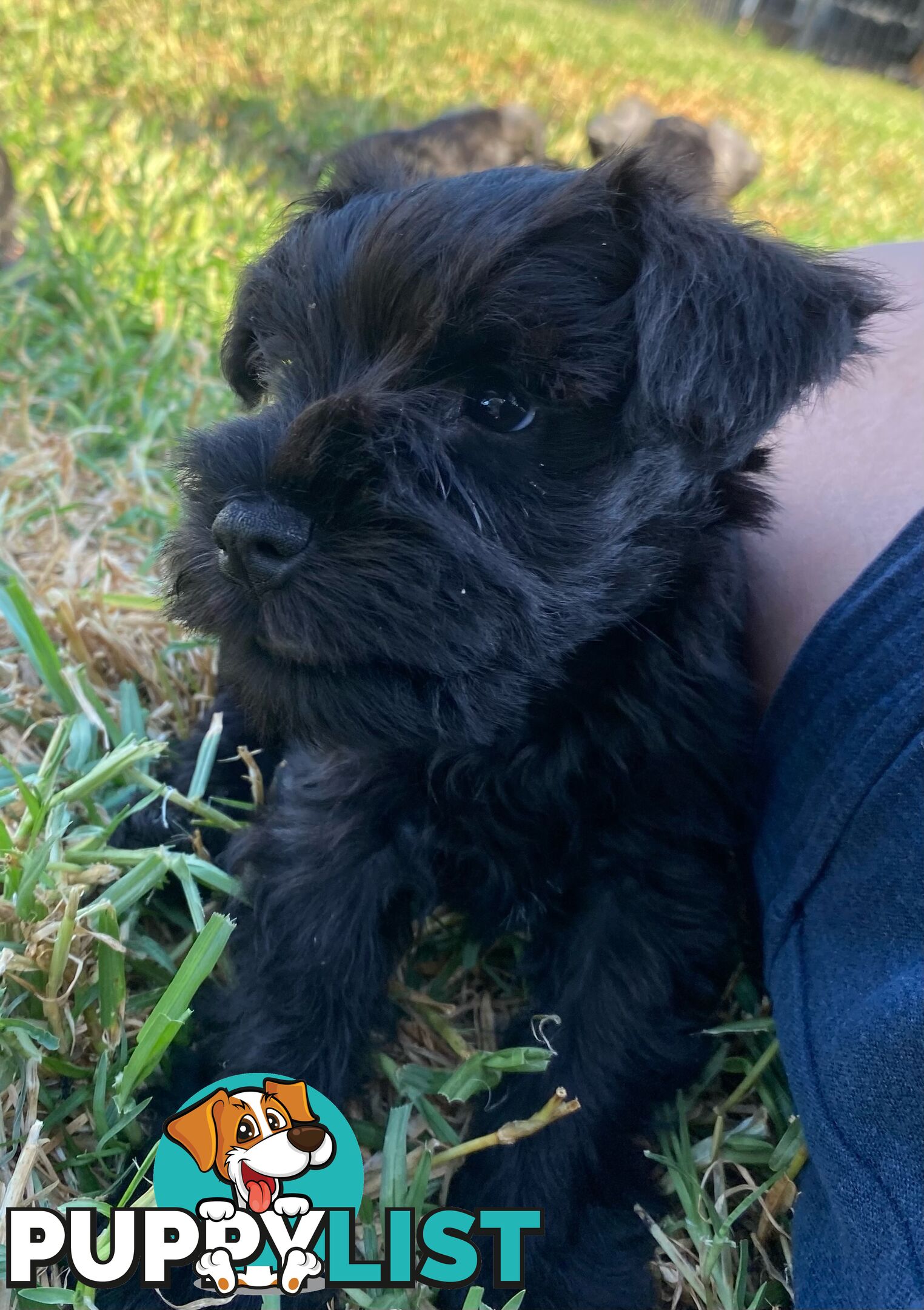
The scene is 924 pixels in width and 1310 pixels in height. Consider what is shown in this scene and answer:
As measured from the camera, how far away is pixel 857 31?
20.0m

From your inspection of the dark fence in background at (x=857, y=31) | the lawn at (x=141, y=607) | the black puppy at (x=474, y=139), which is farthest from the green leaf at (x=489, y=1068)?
the dark fence in background at (x=857, y=31)

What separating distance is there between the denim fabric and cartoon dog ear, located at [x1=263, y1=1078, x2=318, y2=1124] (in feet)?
2.17

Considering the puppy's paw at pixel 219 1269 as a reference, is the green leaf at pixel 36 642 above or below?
above

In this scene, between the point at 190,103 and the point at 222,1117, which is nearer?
the point at 222,1117

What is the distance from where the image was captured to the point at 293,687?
134 cm

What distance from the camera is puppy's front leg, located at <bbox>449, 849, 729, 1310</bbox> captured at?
144 cm

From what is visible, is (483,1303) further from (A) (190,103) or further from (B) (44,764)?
(A) (190,103)

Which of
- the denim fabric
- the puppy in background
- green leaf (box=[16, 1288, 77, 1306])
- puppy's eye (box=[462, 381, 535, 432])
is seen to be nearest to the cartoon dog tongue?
green leaf (box=[16, 1288, 77, 1306])

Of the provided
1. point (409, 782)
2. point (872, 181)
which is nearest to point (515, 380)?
point (409, 782)

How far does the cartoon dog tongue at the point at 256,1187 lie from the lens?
47.0 inches

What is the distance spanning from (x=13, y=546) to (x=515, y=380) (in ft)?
5.64

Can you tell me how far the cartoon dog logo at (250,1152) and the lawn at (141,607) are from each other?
0.14 meters

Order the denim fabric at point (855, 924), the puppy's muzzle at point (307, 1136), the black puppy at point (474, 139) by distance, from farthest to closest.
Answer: the black puppy at point (474, 139) → the puppy's muzzle at point (307, 1136) → the denim fabric at point (855, 924)

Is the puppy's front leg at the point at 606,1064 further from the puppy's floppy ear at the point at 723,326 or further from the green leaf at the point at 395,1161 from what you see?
the puppy's floppy ear at the point at 723,326
